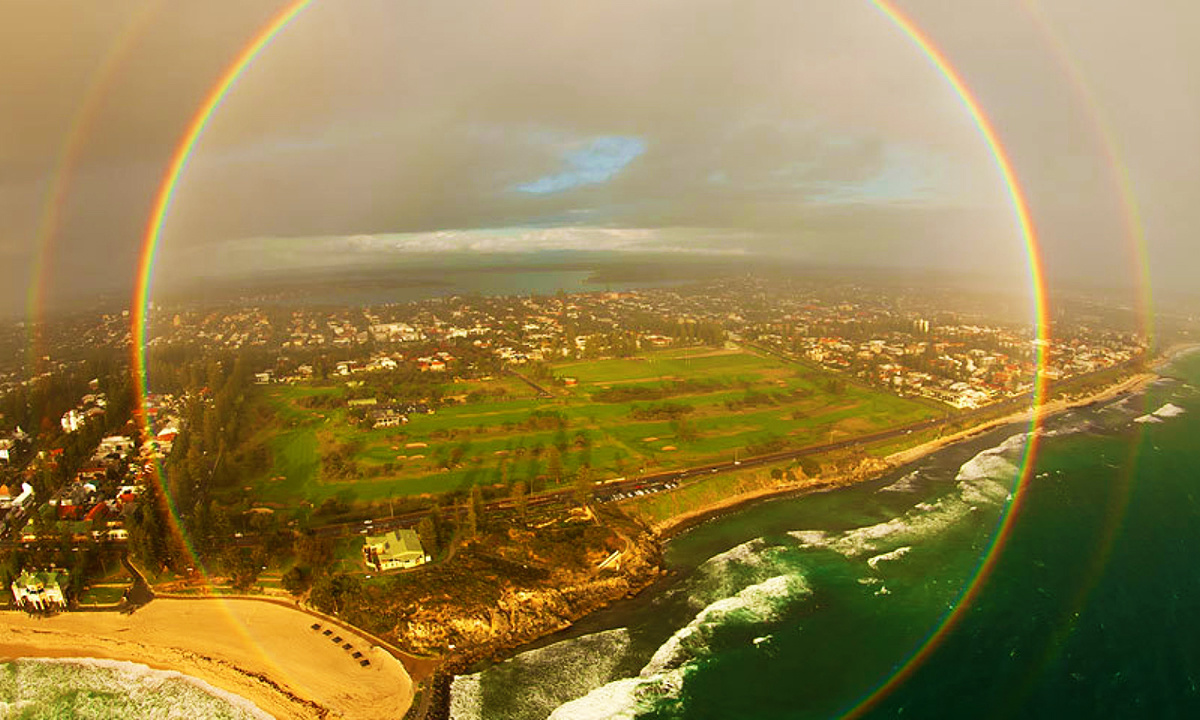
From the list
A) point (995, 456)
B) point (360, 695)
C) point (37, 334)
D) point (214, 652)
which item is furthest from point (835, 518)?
point (37, 334)

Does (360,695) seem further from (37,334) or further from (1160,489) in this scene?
(37,334)

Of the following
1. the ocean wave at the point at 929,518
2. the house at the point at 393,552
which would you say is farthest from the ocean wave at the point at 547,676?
the ocean wave at the point at 929,518

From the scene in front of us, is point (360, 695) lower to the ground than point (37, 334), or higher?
lower

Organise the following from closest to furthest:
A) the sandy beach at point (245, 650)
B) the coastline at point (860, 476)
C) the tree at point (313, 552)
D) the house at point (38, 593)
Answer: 1. the sandy beach at point (245, 650)
2. the house at point (38, 593)
3. the tree at point (313, 552)
4. the coastline at point (860, 476)

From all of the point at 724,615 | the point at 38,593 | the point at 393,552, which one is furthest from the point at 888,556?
the point at 38,593

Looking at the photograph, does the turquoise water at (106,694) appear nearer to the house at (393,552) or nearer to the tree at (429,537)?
the house at (393,552)
